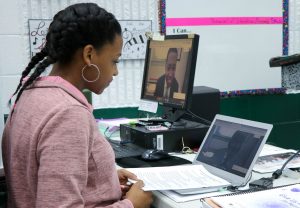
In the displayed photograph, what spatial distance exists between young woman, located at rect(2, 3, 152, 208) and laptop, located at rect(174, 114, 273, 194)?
0.30m

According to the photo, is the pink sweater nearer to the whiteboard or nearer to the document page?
the document page

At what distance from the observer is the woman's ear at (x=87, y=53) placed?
113cm

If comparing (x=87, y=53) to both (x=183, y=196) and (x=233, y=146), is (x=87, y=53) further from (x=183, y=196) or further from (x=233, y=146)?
(x=233, y=146)

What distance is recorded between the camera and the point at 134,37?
2.85 metres

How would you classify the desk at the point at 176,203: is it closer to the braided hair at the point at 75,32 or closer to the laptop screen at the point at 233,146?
the laptop screen at the point at 233,146

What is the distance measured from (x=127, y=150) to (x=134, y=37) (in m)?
1.24

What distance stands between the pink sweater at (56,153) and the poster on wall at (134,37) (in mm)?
1756

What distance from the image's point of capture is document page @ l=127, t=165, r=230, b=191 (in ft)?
4.21

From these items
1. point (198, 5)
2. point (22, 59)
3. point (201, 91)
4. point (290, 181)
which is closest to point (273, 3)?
point (198, 5)

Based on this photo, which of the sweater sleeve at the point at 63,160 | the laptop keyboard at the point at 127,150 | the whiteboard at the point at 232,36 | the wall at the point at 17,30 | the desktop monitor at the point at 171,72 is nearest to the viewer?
the sweater sleeve at the point at 63,160

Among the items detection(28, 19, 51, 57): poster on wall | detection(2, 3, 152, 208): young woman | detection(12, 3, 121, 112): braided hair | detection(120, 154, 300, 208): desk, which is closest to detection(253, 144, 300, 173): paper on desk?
detection(120, 154, 300, 208): desk

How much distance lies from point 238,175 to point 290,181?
190 millimetres

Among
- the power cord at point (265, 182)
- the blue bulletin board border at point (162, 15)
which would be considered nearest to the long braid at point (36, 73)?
the power cord at point (265, 182)

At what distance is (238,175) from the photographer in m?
1.37
